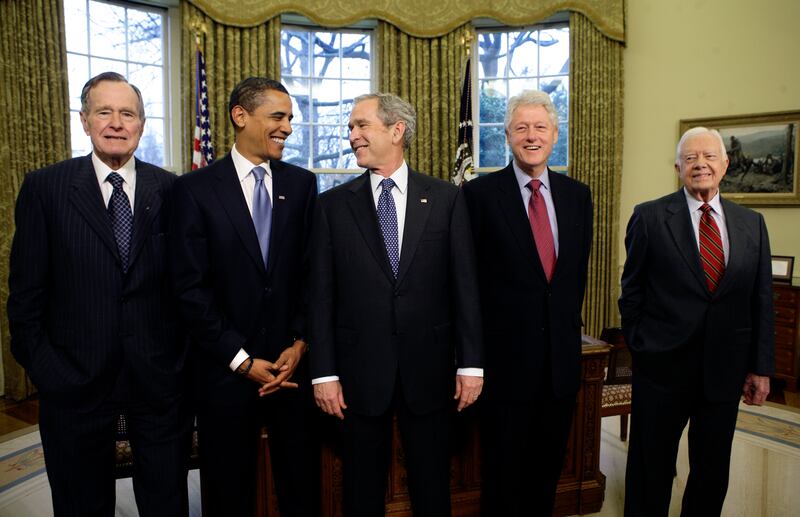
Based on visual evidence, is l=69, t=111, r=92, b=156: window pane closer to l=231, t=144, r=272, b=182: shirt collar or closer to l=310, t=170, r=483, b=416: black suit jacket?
l=231, t=144, r=272, b=182: shirt collar

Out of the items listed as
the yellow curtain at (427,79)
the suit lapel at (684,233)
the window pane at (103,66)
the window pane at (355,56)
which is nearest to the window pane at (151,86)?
the window pane at (103,66)

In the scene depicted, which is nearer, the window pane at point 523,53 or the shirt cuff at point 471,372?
the shirt cuff at point 471,372

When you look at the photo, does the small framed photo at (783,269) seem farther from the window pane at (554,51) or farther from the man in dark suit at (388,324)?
the man in dark suit at (388,324)

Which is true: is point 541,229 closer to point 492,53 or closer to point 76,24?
point 492,53

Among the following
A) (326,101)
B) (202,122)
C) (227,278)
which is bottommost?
(227,278)

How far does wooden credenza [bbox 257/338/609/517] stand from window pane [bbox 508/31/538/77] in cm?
437

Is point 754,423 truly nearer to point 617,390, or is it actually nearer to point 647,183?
point 617,390

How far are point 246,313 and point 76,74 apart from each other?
449 centimetres

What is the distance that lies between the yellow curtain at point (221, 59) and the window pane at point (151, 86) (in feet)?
1.27

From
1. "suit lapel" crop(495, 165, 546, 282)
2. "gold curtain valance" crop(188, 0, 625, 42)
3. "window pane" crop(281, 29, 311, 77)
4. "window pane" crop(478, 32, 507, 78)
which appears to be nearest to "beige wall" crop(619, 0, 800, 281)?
"gold curtain valance" crop(188, 0, 625, 42)

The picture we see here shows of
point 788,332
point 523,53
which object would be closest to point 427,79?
point 523,53

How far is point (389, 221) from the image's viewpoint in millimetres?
1877

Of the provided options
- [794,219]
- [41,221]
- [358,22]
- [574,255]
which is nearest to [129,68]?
[358,22]

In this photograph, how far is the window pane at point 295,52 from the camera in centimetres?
598
